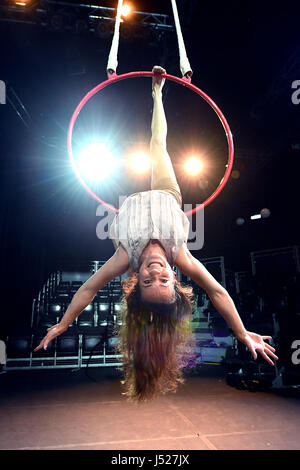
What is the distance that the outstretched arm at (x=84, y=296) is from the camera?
6.89 ft

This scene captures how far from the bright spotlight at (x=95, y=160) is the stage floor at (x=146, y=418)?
4673mm

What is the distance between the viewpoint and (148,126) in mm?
6559

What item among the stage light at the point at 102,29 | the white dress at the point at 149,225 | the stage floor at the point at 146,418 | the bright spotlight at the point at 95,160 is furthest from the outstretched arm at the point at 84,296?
the bright spotlight at the point at 95,160

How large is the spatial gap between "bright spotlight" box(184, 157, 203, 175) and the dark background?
23 cm

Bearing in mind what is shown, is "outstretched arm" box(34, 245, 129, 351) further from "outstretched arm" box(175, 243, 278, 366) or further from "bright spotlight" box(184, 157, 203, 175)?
"bright spotlight" box(184, 157, 203, 175)

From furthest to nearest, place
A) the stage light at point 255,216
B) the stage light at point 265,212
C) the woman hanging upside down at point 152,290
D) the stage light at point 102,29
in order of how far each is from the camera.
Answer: the stage light at point 255,216 < the stage light at point 265,212 < the stage light at point 102,29 < the woman hanging upside down at point 152,290

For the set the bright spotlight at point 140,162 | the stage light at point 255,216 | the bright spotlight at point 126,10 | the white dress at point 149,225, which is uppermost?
the bright spotlight at point 126,10

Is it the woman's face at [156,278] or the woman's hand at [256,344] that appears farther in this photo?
the woman's face at [156,278]

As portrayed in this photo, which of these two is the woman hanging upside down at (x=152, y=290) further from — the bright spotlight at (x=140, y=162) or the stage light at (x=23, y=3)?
the bright spotlight at (x=140, y=162)

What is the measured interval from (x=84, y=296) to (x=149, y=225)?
731mm

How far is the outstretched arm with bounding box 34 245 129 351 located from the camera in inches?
82.7

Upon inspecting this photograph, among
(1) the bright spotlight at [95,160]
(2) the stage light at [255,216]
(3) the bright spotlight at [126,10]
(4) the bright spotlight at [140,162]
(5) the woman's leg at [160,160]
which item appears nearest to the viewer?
(5) the woman's leg at [160,160]

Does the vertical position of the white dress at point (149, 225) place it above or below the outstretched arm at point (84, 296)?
above

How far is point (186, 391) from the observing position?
5410 mm
